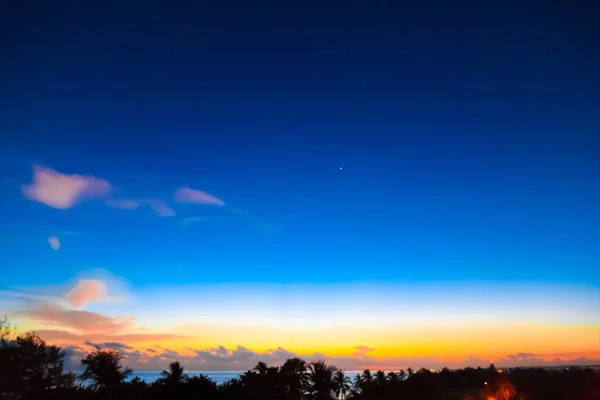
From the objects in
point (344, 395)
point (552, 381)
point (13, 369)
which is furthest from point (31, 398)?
point (552, 381)

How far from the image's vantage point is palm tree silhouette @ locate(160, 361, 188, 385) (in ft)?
198

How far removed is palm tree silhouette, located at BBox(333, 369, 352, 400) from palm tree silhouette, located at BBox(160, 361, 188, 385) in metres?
25.7

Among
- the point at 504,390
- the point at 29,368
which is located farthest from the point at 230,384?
the point at 504,390

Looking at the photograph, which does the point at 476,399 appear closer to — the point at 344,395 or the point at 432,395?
the point at 432,395

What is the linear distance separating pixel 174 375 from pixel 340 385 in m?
30.1

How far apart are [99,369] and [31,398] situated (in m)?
16.3

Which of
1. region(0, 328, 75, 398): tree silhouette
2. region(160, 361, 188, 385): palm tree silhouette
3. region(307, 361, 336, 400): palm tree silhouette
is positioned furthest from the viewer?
region(307, 361, 336, 400): palm tree silhouette

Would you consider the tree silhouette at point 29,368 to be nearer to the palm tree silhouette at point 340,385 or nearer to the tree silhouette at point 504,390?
the palm tree silhouette at point 340,385

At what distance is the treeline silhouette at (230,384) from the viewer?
41938 mm

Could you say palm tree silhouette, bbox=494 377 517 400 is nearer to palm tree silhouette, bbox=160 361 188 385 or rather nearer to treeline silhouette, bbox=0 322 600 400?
treeline silhouette, bbox=0 322 600 400

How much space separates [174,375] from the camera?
61.6m

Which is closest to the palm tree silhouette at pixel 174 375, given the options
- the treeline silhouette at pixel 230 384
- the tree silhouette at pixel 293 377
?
the treeline silhouette at pixel 230 384

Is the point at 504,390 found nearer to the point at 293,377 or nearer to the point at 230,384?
the point at 293,377

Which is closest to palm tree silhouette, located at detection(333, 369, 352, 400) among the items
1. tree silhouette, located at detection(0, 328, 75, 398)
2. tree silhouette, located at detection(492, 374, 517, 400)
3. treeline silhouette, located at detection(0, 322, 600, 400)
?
treeline silhouette, located at detection(0, 322, 600, 400)
